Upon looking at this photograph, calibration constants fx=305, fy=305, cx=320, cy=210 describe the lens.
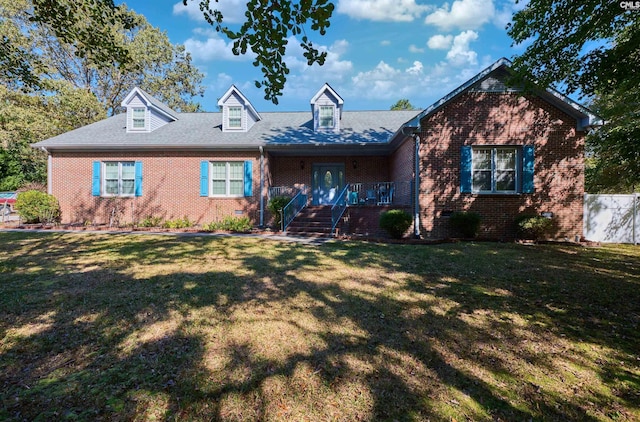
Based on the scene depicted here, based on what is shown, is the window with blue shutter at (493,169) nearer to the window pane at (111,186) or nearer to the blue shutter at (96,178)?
the window pane at (111,186)

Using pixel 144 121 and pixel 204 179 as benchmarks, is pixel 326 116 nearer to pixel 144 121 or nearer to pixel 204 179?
pixel 204 179

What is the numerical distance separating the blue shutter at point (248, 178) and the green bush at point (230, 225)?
1.25 m

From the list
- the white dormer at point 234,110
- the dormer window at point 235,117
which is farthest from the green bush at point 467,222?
the dormer window at point 235,117

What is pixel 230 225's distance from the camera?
41.7 feet

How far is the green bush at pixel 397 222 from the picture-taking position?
10047 millimetres

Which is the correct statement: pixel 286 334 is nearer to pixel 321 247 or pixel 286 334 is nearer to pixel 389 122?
pixel 321 247

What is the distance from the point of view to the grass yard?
233cm

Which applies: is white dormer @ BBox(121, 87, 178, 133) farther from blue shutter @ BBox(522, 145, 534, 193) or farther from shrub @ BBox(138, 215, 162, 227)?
blue shutter @ BBox(522, 145, 534, 193)

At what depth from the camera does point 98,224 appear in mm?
13789

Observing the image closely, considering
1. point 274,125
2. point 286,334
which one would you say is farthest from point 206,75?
point 286,334

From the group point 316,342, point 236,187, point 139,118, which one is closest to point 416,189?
point 236,187

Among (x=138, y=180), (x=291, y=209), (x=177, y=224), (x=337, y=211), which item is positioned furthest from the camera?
(x=138, y=180)

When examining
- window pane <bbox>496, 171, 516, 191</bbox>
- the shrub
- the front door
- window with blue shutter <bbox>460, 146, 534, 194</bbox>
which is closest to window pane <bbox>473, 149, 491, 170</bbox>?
window with blue shutter <bbox>460, 146, 534, 194</bbox>

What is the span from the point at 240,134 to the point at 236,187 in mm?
Result: 2643
